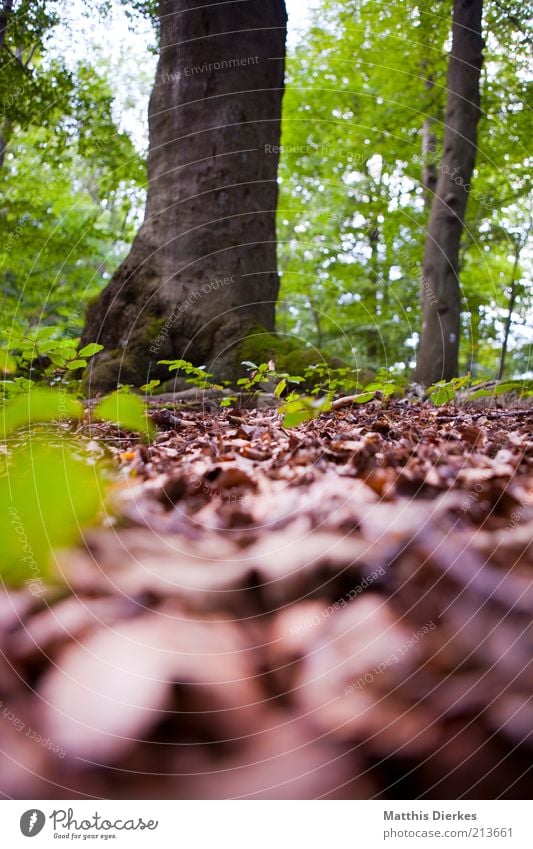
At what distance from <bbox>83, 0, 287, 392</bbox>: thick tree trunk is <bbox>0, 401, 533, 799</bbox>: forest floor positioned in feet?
9.92

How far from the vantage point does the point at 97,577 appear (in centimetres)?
82

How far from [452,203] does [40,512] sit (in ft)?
22.6

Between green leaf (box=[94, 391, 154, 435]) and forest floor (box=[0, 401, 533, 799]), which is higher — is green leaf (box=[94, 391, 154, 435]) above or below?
above

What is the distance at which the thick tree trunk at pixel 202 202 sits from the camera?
4074 mm

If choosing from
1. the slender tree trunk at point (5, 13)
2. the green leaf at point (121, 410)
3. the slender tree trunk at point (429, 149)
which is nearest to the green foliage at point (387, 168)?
the slender tree trunk at point (429, 149)

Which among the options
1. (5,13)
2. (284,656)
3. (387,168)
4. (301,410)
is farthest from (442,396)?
(387,168)

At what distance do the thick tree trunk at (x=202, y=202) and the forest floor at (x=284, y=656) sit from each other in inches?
119

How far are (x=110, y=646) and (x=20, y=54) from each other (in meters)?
7.30

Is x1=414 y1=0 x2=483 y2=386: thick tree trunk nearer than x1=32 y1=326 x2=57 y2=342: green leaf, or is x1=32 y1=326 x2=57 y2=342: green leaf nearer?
x1=32 y1=326 x2=57 y2=342: green leaf

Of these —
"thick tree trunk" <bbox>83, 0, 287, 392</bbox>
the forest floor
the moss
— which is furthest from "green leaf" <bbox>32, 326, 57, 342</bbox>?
the moss

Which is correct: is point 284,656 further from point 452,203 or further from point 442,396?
point 452,203

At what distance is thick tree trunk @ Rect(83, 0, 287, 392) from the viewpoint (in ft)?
13.4

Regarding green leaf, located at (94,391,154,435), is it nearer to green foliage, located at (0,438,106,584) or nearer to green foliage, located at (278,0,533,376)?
green foliage, located at (0,438,106,584)
